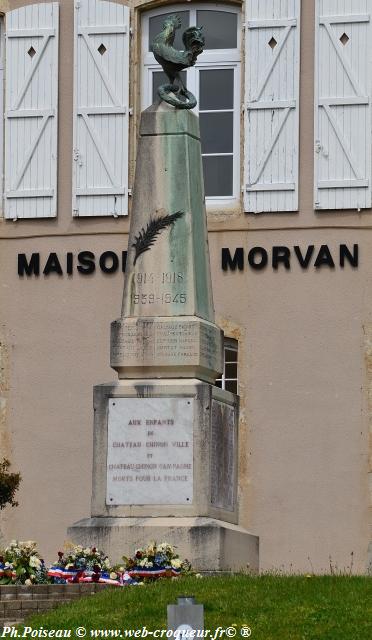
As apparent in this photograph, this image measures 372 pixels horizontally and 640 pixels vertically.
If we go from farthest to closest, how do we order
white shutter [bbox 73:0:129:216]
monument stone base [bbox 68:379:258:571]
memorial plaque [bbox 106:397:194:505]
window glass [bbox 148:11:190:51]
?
window glass [bbox 148:11:190:51]
white shutter [bbox 73:0:129:216]
memorial plaque [bbox 106:397:194:505]
monument stone base [bbox 68:379:258:571]

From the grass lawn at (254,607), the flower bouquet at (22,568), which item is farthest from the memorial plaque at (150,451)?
the grass lawn at (254,607)

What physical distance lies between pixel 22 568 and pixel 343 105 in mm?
9467

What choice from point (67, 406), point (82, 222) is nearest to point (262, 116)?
point (82, 222)

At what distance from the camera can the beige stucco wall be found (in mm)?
24375

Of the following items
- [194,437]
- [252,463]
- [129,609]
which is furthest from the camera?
[252,463]

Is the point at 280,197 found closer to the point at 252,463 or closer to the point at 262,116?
the point at 262,116

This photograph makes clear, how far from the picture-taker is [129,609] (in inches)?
598

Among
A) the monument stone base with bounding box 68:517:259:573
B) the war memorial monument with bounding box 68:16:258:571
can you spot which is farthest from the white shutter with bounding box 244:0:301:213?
the monument stone base with bounding box 68:517:259:573

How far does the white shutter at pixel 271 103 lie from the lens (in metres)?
25.2

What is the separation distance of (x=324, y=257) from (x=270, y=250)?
62 cm

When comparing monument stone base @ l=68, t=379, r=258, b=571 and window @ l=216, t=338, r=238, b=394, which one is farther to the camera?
window @ l=216, t=338, r=238, b=394

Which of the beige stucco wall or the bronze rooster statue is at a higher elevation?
the bronze rooster statue

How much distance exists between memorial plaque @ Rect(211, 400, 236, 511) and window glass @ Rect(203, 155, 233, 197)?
6.92 metres

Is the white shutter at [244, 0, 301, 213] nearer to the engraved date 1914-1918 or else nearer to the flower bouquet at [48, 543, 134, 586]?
the engraved date 1914-1918
